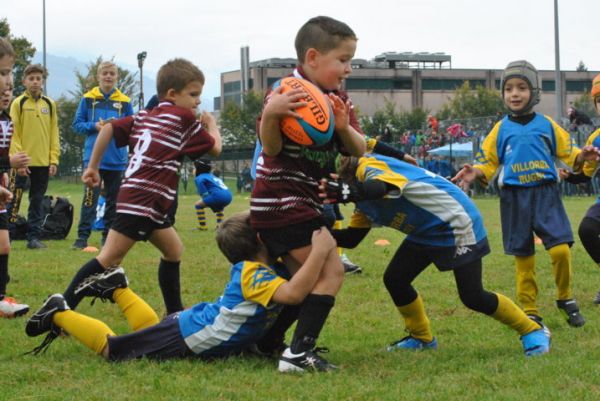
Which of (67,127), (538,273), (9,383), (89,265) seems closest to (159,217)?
(89,265)

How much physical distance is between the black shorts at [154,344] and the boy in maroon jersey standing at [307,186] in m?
0.63

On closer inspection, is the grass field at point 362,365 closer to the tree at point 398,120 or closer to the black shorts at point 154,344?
the black shorts at point 154,344

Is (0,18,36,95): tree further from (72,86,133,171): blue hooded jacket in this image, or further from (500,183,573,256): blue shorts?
(500,183,573,256): blue shorts

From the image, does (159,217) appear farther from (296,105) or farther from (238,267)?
(296,105)

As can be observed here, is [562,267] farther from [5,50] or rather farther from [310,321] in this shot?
[5,50]

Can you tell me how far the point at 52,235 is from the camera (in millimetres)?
13359

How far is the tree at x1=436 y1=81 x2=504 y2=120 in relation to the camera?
63.9 meters

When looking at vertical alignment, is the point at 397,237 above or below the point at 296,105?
below

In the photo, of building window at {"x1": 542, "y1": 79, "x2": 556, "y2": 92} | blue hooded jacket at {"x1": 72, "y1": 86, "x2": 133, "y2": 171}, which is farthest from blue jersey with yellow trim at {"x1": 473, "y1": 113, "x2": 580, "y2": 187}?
building window at {"x1": 542, "y1": 79, "x2": 556, "y2": 92}

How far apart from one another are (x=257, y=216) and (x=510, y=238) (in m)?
2.35

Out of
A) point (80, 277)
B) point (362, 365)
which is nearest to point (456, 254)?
point (362, 365)

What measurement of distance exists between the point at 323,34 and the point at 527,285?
2.66 m

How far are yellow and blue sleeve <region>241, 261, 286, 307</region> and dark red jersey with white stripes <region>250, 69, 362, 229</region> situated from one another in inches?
9.5

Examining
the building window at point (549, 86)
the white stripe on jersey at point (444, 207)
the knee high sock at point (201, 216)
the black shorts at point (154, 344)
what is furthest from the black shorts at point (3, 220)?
the building window at point (549, 86)
